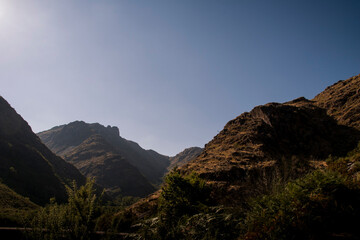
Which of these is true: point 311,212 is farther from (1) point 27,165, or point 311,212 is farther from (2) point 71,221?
(1) point 27,165

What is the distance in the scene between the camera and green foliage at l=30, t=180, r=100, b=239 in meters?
3.00

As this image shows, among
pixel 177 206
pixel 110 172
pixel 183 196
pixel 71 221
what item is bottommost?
pixel 110 172

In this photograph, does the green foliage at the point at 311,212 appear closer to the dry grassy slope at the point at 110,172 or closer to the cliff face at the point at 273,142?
the cliff face at the point at 273,142

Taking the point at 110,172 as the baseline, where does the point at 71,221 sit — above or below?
above

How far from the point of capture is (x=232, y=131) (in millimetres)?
24016

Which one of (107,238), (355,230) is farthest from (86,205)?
(355,230)

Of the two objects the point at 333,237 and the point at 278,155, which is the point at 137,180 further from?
the point at 333,237

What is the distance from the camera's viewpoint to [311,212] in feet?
11.7

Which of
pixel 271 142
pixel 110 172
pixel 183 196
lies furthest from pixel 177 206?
pixel 110 172

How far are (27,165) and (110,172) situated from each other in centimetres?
5240

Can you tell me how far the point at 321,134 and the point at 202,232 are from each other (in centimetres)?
2182

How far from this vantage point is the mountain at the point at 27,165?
224 ft

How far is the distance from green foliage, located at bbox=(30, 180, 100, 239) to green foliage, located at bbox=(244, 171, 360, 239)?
3002mm

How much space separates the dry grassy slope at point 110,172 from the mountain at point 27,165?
23726 millimetres
